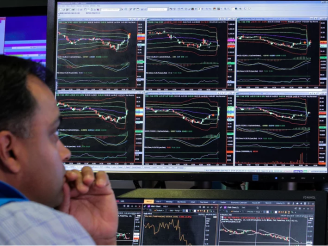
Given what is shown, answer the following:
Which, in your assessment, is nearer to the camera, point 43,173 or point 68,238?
point 68,238

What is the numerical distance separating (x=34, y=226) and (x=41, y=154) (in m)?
0.21

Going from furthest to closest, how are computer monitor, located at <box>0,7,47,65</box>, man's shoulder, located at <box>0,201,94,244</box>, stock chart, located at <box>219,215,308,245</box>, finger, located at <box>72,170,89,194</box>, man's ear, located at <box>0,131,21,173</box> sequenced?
computer monitor, located at <box>0,7,47,65</box>, stock chart, located at <box>219,215,308,245</box>, finger, located at <box>72,170,89,194</box>, man's ear, located at <box>0,131,21,173</box>, man's shoulder, located at <box>0,201,94,244</box>

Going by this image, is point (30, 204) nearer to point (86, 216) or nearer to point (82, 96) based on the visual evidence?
point (86, 216)

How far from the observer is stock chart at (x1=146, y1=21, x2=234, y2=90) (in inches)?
49.3

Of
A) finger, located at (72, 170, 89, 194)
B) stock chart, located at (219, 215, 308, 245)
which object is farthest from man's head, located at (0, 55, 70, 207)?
stock chart, located at (219, 215, 308, 245)

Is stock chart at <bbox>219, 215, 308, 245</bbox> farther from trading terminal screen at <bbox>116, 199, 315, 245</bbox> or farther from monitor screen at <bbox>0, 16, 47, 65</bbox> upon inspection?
monitor screen at <bbox>0, 16, 47, 65</bbox>

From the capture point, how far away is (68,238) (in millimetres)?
A: 631

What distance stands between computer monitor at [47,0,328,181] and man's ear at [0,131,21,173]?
488mm

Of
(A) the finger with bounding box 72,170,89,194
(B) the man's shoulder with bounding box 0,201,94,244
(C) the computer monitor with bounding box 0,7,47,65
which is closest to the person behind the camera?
(B) the man's shoulder with bounding box 0,201,94,244

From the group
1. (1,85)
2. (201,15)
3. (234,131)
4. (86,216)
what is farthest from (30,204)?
(201,15)

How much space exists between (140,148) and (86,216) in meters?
0.29

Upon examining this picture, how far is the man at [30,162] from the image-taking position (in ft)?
2.00

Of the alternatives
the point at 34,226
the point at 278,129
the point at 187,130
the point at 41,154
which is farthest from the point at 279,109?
the point at 34,226

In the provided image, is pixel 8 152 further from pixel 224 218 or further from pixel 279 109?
pixel 279 109
